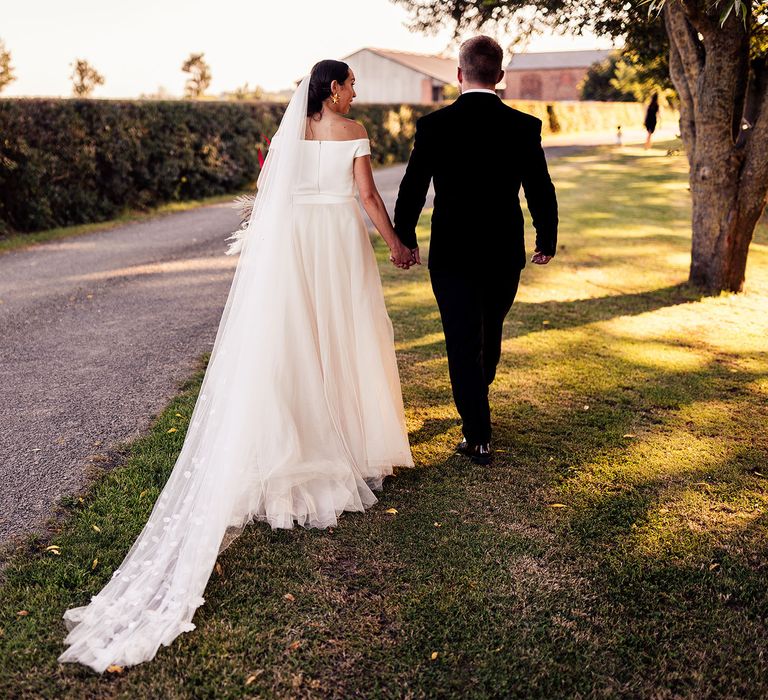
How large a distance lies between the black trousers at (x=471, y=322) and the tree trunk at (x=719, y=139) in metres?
4.57

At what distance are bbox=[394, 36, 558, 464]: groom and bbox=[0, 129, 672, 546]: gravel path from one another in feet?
7.44

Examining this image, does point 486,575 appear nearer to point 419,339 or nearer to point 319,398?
point 319,398

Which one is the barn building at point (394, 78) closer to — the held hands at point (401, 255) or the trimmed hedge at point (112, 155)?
the trimmed hedge at point (112, 155)

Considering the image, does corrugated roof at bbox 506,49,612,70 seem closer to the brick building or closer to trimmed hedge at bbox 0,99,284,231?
the brick building

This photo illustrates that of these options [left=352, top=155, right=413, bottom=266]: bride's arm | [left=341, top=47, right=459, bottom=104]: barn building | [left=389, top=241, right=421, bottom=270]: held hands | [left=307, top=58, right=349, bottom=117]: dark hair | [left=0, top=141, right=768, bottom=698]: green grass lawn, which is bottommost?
[left=0, top=141, right=768, bottom=698]: green grass lawn

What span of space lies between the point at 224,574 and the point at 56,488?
1.39 m

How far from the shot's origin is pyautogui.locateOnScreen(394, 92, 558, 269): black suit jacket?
12.7ft

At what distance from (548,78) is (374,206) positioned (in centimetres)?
9687

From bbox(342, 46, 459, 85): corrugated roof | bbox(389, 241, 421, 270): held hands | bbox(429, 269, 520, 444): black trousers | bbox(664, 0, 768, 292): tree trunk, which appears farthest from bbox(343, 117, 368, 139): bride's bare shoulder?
bbox(342, 46, 459, 85): corrugated roof

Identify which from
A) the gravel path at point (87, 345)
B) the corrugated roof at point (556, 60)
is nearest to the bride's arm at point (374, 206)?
the gravel path at point (87, 345)

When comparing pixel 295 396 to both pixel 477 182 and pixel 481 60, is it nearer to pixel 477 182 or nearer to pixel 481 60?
pixel 477 182

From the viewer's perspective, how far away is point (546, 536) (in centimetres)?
363

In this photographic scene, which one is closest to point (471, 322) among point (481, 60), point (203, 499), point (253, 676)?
point (481, 60)

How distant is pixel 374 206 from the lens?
12.9 ft
